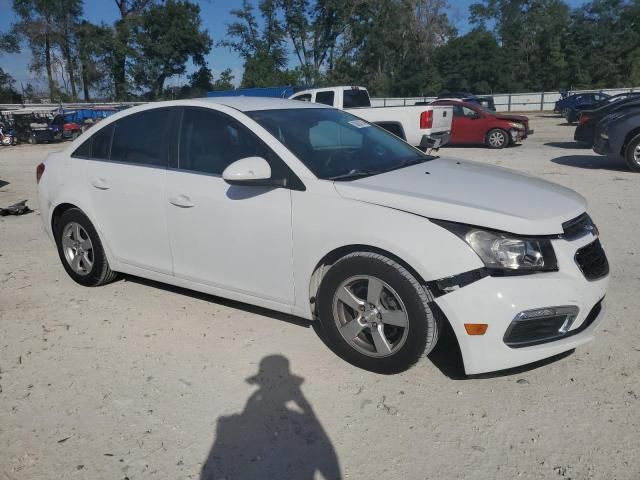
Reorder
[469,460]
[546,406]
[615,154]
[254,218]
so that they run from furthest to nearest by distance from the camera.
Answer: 1. [615,154]
2. [254,218]
3. [546,406]
4. [469,460]

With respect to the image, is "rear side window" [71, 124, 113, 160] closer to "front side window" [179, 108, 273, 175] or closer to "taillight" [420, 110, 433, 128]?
"front side window" [179, 108, 273, 175]

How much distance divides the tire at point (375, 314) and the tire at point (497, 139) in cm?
1461

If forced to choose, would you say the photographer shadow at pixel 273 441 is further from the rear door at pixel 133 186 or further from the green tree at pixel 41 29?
the green tree at pixel 41 29

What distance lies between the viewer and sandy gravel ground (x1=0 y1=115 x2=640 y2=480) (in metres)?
2.46

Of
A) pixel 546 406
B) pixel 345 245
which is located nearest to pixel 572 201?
pixel 546 406

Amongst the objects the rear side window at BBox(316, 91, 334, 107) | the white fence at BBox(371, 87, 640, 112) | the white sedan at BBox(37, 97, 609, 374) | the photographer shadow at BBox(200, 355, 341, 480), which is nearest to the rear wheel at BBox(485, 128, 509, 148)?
the rear side window at BBox(316, 91, 334, 107)

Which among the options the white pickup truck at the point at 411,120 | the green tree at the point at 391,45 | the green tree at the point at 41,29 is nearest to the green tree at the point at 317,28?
the green tree at the point at 391,45

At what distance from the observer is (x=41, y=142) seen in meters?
25.8

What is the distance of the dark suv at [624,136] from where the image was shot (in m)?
9.96

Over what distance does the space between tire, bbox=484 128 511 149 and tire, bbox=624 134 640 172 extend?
20.8 feet

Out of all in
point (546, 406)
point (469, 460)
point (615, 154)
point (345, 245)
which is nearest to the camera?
point (469, 460)

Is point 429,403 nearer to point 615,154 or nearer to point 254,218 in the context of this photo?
point 254,218

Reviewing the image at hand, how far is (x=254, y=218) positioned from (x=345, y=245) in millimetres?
680

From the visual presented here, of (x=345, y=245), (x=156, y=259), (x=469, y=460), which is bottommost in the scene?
(x=469, y=460)
